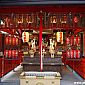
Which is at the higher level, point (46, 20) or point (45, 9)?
point (45, 9)

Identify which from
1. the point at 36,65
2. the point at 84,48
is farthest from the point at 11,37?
the point at 84,48

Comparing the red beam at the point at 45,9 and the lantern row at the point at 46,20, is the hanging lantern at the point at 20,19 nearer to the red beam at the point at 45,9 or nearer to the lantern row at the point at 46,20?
the lantern row at the point at 46,20

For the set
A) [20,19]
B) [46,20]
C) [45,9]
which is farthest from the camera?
[20,19]

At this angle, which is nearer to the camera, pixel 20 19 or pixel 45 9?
pixel 45 9

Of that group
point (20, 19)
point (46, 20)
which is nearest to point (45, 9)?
point (46, 20)

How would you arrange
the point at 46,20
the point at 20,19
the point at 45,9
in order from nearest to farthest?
the point at 45,9 → the point at 46,20 → the point at 20,19

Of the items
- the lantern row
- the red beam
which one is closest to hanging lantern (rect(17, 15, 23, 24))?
the lantern row

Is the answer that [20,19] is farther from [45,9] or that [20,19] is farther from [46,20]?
[45,9]

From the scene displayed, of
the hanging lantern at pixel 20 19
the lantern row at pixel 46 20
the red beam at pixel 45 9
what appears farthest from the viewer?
the hanging lantern at pixel 20 19

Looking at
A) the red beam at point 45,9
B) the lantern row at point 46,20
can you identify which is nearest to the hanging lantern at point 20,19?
the lantern row at point 46,20

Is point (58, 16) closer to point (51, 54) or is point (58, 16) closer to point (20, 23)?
point (20, 23)

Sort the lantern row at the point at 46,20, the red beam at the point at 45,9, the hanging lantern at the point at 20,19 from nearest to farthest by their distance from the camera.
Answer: the red beam at the point at 45,9, the lantern row at the point at 46,20, the hanging lantern at the point at 20,19

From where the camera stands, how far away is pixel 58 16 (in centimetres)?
1087

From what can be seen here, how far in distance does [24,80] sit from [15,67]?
998 cm
